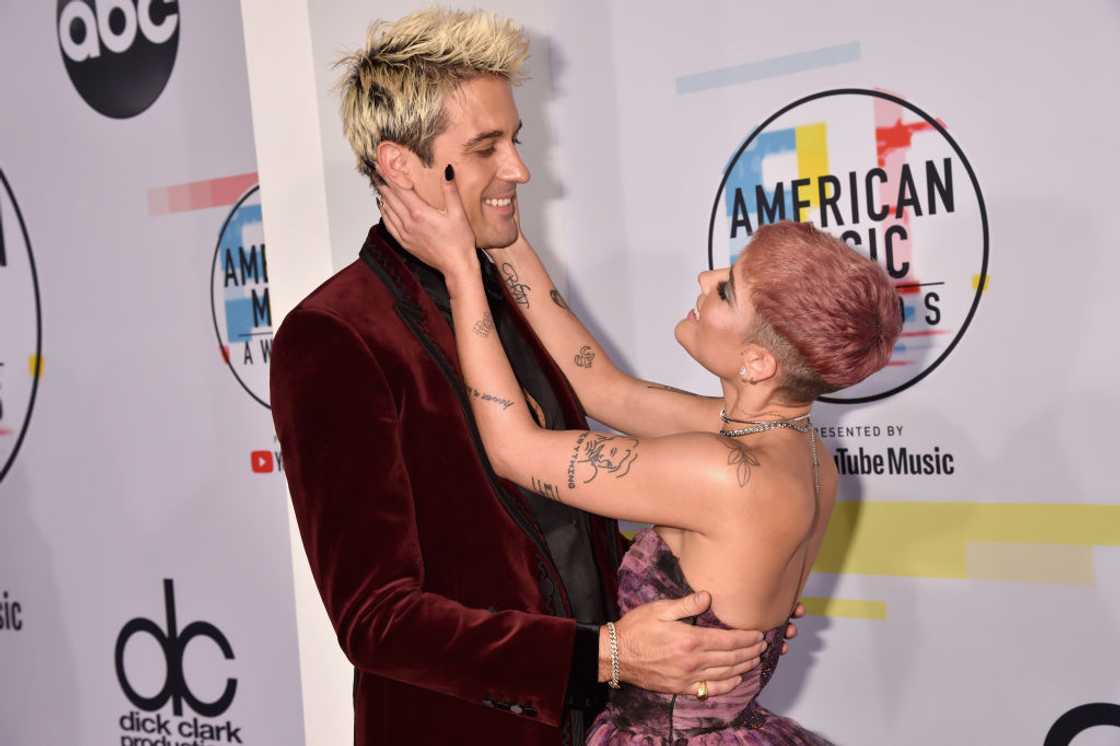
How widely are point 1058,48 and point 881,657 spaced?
1.77m

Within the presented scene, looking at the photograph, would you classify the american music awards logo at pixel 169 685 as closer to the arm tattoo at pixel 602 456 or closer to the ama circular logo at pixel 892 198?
the ama circular logo at pixel 892 198

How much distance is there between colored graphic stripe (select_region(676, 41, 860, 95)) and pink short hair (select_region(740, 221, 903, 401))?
1.38 meters

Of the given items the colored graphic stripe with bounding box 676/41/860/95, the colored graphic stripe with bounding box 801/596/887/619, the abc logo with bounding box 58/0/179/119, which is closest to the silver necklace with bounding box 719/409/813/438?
the colored graphic stripe with bounding box 801/596/887/619

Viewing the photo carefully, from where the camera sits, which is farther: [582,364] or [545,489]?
[582,364]

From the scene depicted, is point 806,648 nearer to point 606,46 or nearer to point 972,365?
point 972,365

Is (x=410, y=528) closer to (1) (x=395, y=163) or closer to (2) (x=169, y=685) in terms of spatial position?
(1) (x=395, y=163)

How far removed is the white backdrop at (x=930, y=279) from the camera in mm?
3006

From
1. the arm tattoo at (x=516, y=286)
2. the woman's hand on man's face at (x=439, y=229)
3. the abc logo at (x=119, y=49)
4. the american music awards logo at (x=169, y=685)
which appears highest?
the abc logo at (x=119, y=49)

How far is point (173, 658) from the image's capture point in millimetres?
4820

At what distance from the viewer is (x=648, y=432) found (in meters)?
2.50

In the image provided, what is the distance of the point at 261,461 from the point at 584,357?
2393mm

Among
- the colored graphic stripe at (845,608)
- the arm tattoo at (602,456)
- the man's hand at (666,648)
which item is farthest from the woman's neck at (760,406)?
the colored graphic stripe at (845,608)

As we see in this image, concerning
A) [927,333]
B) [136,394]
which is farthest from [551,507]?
[136,394]

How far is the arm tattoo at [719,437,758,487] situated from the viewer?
198 cm
